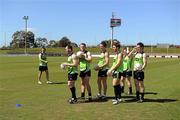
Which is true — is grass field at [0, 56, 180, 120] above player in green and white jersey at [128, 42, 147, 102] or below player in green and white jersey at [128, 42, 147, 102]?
below

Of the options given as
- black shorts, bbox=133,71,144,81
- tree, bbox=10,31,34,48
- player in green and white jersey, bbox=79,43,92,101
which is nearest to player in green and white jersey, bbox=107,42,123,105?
black shorts, bbox=133,71,144,81

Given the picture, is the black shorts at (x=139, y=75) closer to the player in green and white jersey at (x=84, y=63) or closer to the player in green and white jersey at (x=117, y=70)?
the player in green and white jersey at (x=117, y=70)

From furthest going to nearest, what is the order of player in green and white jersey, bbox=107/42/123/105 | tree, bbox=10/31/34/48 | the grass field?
1. tree, bbox=10/31/34/48
2. player in green and white jersey, bbox=107/42/123/105
3. the grass field

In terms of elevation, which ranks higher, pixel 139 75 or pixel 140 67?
pixel 140 67

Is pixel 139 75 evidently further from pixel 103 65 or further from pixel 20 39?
pixel 20 39

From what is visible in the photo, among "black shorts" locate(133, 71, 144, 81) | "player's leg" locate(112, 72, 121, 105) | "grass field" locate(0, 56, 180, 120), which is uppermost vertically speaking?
"black shorts" locate(133, 71, 144, 81)

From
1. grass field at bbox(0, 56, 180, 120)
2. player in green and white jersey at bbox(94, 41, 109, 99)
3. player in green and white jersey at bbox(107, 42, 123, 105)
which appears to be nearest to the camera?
grass field at bbox(0, 56, 180, 120)

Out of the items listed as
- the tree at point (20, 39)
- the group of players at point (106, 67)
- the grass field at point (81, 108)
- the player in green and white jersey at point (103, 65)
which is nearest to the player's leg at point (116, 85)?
the group of players at point (106, 67)

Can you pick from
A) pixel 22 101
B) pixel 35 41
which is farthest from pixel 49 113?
pixel 35 41

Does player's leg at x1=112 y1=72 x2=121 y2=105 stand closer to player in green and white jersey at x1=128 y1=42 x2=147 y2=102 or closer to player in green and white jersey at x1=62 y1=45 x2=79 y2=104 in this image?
player in green and white jersey at x1=128 y1=42 x2=147 y2=102

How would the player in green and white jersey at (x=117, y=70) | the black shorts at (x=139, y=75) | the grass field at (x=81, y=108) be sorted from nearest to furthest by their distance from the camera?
the grass field at (x=81, y=108)
the player in green and white jersey at (x=117, y=70)
the black shorts at (x=139, y=75)

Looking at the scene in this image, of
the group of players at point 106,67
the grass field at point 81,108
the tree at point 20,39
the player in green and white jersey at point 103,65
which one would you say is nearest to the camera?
the grass field at point 81,108

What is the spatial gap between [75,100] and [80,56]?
1.53 meters

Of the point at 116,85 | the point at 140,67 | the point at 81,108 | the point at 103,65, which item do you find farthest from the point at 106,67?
the point at 81,108
